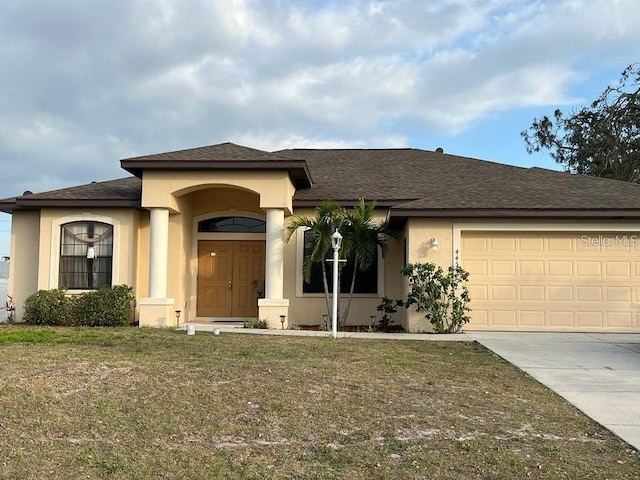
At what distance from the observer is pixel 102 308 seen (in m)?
14.0

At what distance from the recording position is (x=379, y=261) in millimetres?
15477

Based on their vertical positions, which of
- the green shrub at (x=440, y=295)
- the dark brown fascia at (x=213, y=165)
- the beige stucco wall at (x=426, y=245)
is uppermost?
the dark brown fascia at (x=213, y=165)

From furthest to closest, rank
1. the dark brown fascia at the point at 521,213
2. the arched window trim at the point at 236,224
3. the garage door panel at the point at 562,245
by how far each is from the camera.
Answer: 1. the arched window trim at the point at 236,224
2. the garage door panel at the point at 562,245
3. the dark brown fascia at the point at 521,213

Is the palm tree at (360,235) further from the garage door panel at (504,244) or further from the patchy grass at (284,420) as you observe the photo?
the patchy grass at (284,420)

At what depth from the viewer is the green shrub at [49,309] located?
14.2 m

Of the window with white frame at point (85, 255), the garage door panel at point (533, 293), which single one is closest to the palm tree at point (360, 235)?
the garage door panel at point (533, 293)

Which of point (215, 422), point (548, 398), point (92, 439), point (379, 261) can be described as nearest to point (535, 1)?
point (379, 261)

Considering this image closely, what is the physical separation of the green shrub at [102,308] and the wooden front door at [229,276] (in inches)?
105

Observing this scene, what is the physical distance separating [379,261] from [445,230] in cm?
241

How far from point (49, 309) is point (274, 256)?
569 centimetres

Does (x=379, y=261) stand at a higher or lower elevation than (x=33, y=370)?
higher

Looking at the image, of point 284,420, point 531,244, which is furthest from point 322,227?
point 284,420

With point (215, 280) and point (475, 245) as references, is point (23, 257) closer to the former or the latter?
point (215, 280)

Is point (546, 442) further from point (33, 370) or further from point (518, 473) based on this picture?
point (33, 370)
